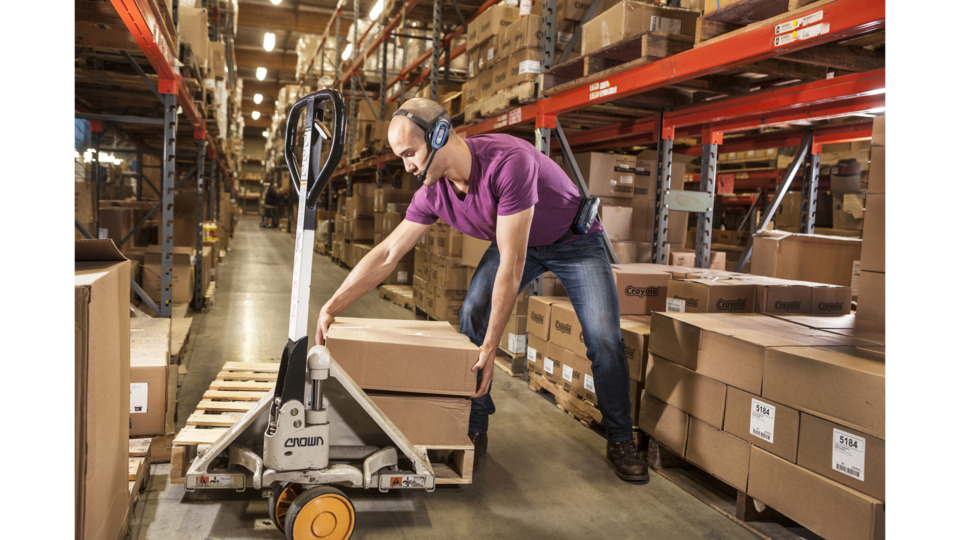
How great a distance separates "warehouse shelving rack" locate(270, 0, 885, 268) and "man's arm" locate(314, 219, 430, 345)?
1.59 m

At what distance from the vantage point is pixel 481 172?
272cm

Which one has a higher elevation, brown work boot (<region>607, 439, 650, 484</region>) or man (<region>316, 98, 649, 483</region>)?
man (<region>316, 98, 649, 483</region>)

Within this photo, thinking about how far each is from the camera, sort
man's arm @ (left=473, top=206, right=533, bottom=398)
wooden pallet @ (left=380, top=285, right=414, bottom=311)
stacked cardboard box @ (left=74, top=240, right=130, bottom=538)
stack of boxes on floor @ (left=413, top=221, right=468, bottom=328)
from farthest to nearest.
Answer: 1. wooden pallet @ (left=380, top=285, right=414, bottom=311)
2. stack of boxes on floor @ (left=413, top=221, right=468, bottom=328)
3. man's arm @ (left=473, top=206, right=533, bottom=398)
4. stacked cardboard box @ (left=74, top=240, right=130, bottom=538)

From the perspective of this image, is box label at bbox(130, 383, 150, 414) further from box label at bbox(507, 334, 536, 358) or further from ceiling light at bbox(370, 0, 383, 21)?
ceiling light at bbox(370, 0, 383, 21)

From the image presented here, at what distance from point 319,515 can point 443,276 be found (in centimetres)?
445

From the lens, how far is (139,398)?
2945 mm

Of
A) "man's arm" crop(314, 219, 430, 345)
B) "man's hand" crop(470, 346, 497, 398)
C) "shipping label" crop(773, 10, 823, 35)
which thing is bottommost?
→ "man's hand" crop(470, 346, 497, 398)

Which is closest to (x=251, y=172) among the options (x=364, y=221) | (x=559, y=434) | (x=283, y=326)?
(x=364, y=221)

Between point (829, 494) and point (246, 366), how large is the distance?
10.1 ft

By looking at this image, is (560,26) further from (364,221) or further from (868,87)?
(364,221)

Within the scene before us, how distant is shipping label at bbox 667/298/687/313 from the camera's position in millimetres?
3592

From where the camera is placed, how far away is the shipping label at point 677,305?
3592 millimetres

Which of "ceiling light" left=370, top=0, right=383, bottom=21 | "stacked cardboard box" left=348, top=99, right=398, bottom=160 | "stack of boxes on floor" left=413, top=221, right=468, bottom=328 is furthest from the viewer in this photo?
"stacked cardboard box" left=348, top=99, right=398, bottom=160

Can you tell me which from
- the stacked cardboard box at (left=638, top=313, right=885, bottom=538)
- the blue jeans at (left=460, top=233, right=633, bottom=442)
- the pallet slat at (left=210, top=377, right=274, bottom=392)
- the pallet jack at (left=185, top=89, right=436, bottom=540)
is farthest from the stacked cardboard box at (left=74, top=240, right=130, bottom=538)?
the stacked cardboard box at (left=638, top=313, right=885, bottom=538)
